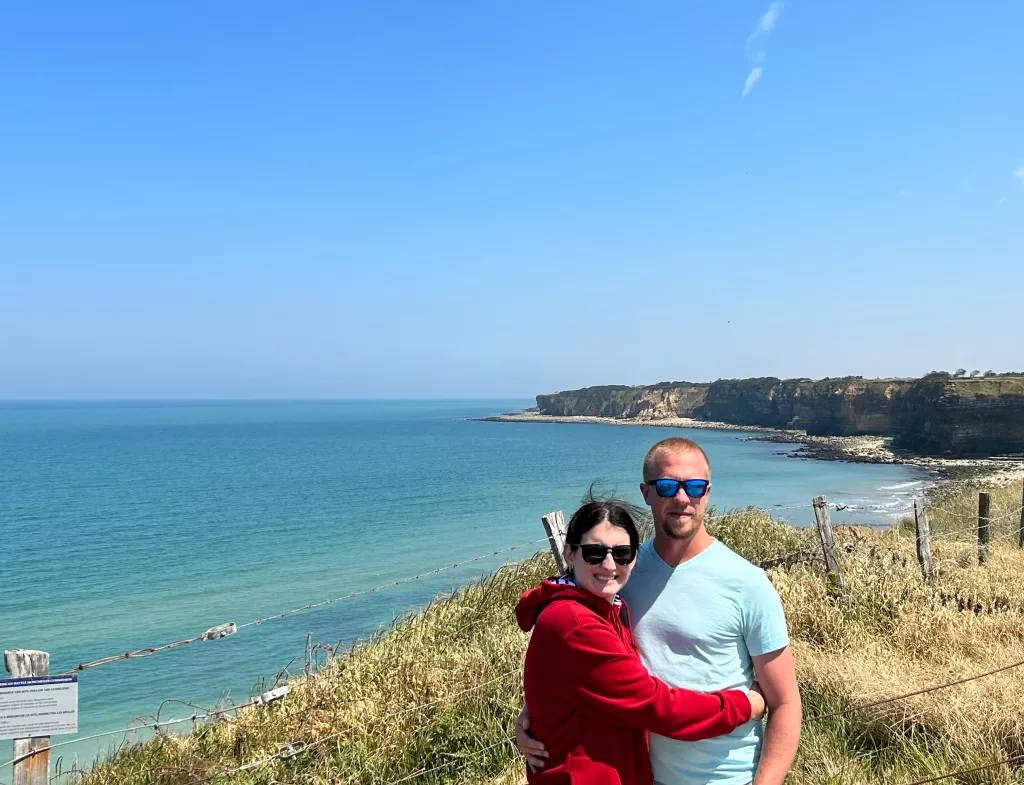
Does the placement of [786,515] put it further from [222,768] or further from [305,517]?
[222,768]

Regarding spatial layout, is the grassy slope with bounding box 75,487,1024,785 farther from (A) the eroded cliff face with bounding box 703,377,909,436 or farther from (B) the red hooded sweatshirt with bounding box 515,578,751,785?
A: (A) the eroded cliff face with bounding box 703,377,909,436

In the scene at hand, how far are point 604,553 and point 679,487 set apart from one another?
393 millimetres

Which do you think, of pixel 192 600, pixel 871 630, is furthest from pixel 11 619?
pixel 871 630

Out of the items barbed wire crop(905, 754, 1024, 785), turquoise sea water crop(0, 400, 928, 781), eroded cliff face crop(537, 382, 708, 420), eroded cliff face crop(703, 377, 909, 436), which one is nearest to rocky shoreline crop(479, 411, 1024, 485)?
eroded cliff face crop(703, 377, 909, 436)

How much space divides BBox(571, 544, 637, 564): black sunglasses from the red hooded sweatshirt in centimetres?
10

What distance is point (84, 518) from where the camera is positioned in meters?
31.7

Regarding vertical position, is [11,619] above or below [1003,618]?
below

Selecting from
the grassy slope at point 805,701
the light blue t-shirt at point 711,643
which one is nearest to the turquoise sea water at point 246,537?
the grassy slope at point 805,701

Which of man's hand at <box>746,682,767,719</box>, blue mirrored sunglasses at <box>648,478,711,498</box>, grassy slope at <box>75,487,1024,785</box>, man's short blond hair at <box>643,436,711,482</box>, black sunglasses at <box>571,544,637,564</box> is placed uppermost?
man's short blond hair at <box>643,436,711,482</box>

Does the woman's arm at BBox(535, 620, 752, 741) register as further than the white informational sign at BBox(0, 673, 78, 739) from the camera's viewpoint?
No

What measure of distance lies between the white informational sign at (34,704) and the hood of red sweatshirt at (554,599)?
7.85ft

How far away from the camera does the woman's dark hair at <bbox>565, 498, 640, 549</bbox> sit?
2279 millimetres

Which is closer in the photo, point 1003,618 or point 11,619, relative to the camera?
point 1003,618

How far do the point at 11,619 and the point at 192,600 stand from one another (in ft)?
12.8
